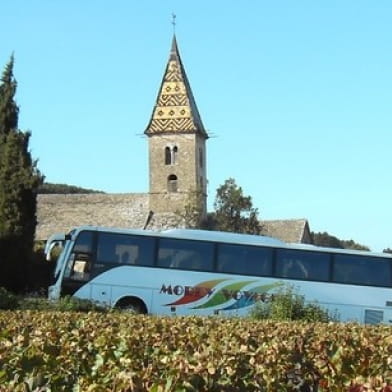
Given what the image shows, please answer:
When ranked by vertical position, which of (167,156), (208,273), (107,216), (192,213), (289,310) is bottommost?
(289,310)

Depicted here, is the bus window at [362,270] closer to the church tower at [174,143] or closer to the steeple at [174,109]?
the church tower at [174,143]

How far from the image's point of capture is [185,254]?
2475 centimetres

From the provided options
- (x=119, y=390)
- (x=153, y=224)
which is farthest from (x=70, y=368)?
(x=153, y=224)

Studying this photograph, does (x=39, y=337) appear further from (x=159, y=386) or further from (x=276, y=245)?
(x=276, y=245)

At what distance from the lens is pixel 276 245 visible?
25.2 m

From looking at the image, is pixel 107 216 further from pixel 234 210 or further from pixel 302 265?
pixel 302 265

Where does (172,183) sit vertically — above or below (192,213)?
above

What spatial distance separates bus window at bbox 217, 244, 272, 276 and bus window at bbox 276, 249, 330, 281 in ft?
1.13

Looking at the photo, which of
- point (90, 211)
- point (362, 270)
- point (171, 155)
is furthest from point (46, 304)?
point (171, 155)

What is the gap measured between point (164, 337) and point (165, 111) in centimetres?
6494

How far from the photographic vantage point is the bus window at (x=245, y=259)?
24.9 meters

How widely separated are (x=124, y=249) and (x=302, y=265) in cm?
515

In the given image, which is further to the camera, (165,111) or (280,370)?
(165,111)

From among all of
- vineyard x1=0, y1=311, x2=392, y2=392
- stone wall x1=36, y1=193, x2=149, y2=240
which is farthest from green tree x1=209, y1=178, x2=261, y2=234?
vineyard x1=0, y1=311, x2=392, y2=392
